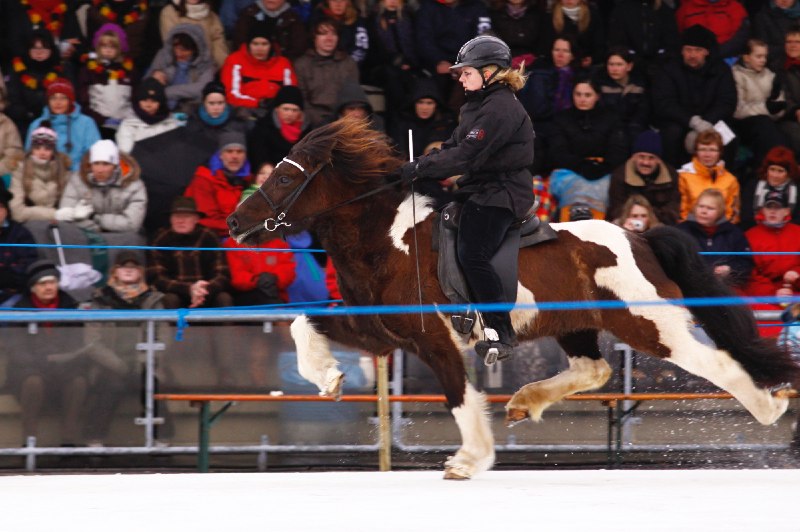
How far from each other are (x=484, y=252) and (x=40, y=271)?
3391 mm

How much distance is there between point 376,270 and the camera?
7070mm

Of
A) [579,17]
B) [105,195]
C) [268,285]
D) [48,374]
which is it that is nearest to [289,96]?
[105,195]

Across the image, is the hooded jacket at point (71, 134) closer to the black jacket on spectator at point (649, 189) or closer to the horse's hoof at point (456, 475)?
the black jacket on spectator at point (649, 189)

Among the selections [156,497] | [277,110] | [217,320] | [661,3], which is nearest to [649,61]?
[661,3]

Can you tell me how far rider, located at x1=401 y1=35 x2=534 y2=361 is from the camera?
6.84 meters

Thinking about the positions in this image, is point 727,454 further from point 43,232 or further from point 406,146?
point 43,232

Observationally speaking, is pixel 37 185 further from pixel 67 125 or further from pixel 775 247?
pixel 775 247

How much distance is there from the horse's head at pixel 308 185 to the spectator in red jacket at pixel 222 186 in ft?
8.24

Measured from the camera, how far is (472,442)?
6.91 meters

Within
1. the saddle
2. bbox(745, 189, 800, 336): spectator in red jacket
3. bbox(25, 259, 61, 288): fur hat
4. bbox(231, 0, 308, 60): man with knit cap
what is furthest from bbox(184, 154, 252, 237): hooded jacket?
bbox(745, 189, 800, 336): spectator in red jacket

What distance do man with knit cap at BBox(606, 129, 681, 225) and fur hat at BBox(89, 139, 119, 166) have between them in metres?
3.39

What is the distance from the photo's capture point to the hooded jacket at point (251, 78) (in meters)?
10.4

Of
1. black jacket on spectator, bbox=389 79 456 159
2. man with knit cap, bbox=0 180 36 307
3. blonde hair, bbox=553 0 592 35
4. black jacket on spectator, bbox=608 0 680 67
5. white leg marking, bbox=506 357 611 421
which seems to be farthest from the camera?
black jacket on spectator, bbox=608 0 680 67

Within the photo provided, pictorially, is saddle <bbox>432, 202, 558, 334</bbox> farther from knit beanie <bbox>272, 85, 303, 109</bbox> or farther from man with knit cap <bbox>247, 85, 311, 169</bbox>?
knit beanie <bbox>272, 85, 303, 109</bbox>
